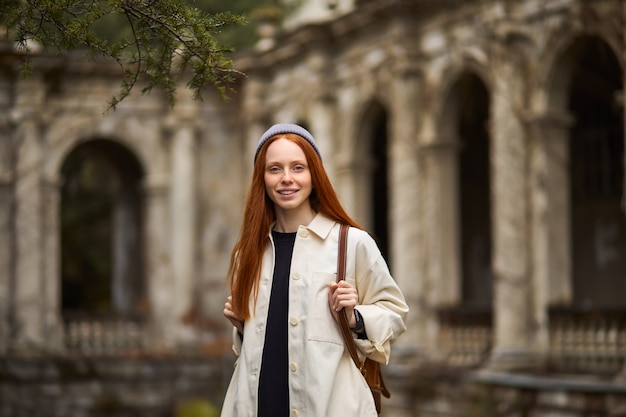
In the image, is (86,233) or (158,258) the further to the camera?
(86,233)

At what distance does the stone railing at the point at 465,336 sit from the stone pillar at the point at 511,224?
2.77 ft

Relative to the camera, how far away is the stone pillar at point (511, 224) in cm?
1678

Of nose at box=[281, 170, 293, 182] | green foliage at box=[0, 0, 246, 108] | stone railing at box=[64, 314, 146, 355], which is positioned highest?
green foliage at box=[0, 0, 246, 108]

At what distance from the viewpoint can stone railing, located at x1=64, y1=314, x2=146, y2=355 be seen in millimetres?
24538

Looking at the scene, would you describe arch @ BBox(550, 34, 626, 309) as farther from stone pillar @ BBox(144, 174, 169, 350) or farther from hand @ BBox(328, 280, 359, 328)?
hand @ BBox(328, 280, 359, 328)

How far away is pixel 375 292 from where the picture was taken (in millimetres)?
5027

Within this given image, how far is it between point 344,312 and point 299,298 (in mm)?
191

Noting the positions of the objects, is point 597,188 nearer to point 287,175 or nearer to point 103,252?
point 287,175

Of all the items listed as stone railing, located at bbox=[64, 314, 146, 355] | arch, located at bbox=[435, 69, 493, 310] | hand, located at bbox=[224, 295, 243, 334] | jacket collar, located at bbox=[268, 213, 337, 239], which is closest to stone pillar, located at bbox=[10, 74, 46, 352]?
stone railing, located at bbox=[64, 314, 146, 355]

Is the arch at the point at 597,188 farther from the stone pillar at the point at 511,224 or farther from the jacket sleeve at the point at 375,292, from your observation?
the jacket sleeve at the point at 375,292

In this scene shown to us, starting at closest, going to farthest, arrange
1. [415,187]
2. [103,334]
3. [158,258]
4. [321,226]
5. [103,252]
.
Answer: [321,226]
[415,187]
[103,334]
[158,258]
[103,252]

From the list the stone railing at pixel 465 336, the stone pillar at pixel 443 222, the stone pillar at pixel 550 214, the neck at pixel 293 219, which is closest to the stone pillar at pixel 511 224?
the stone pillar at pixel 550 214

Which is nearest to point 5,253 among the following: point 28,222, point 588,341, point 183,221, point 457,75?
point 28,222

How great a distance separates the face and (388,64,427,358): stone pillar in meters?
14.4
